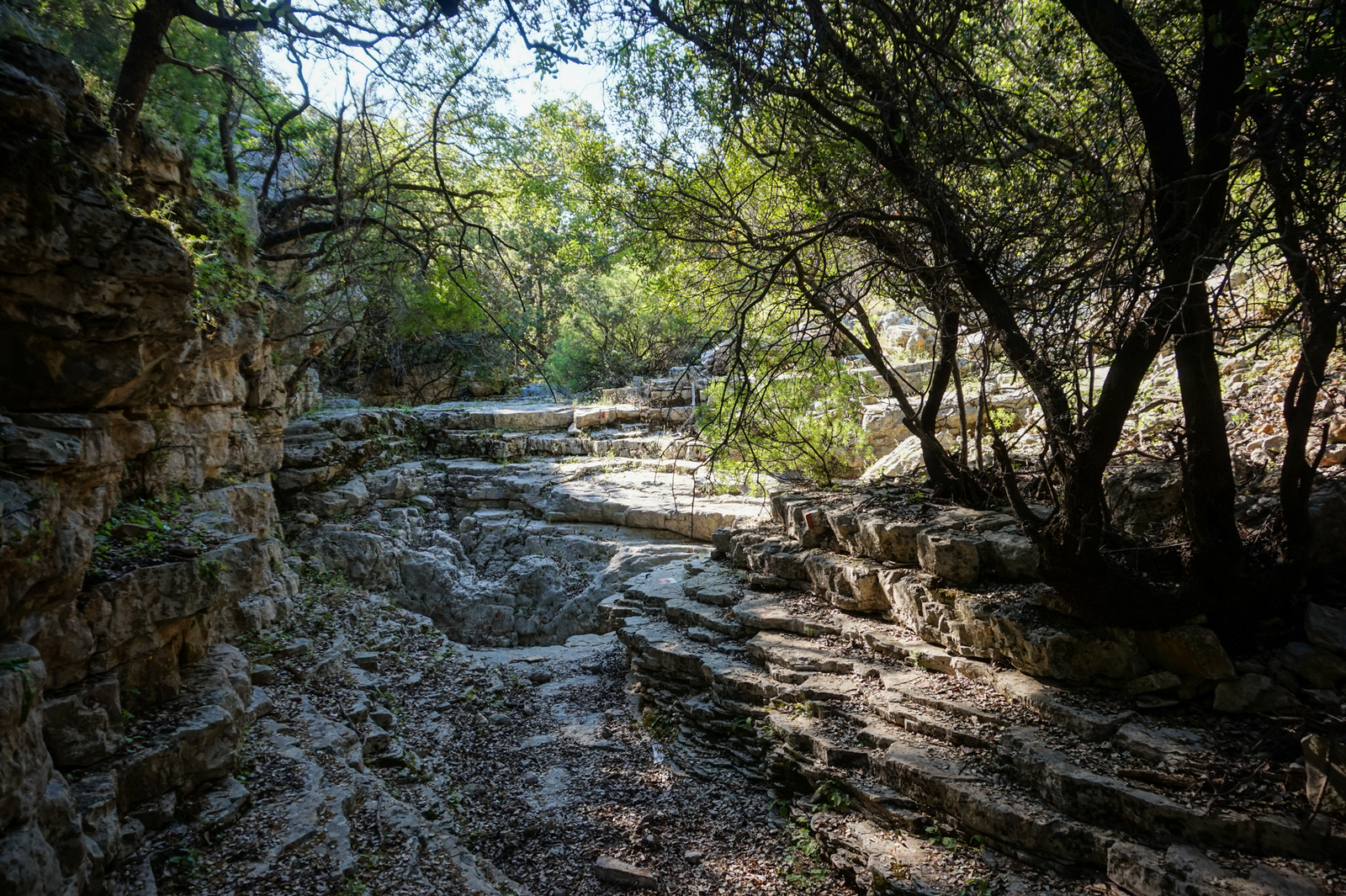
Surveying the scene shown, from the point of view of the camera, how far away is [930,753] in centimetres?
384

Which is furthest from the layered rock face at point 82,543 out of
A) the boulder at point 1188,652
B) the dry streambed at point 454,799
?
the boulder at point 1188,652

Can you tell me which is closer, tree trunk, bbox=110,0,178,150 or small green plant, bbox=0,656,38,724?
small green plant, bbox=0,656,38,724

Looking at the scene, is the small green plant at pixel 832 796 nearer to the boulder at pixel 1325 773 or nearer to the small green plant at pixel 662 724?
the small green plant at pixel 662 724

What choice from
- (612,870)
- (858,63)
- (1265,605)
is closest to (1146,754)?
(1265,605)

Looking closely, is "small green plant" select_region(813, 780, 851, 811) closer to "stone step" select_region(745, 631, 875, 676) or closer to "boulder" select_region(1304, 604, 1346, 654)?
"stone step" select_region(745, 631, 875, 676)

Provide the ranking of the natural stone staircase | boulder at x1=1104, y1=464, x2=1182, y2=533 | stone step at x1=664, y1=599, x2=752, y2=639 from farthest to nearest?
stone step at x1=664, y1=599, x2=752, y2=639 < boulder at x1=1104, y1=464, x2=1182, y2=533 < the natural stone staircase

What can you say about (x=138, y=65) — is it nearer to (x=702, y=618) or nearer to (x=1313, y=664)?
Result: (x=702, y=618)

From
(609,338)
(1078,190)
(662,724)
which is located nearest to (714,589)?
(662,724)

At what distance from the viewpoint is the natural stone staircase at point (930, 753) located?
2.82 m

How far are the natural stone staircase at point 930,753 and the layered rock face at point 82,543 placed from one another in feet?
10.7

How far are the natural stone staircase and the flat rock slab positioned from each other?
3.33ft

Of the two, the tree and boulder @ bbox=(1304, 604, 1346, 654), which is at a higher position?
the tree

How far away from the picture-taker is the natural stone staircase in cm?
282

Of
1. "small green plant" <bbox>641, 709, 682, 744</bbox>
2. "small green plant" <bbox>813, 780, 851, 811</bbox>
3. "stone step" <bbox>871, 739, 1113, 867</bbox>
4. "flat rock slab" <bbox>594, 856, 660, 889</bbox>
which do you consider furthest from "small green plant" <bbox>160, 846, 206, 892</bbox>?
"stone step" <bbox>871, 739, 1113, 867</bbox>
